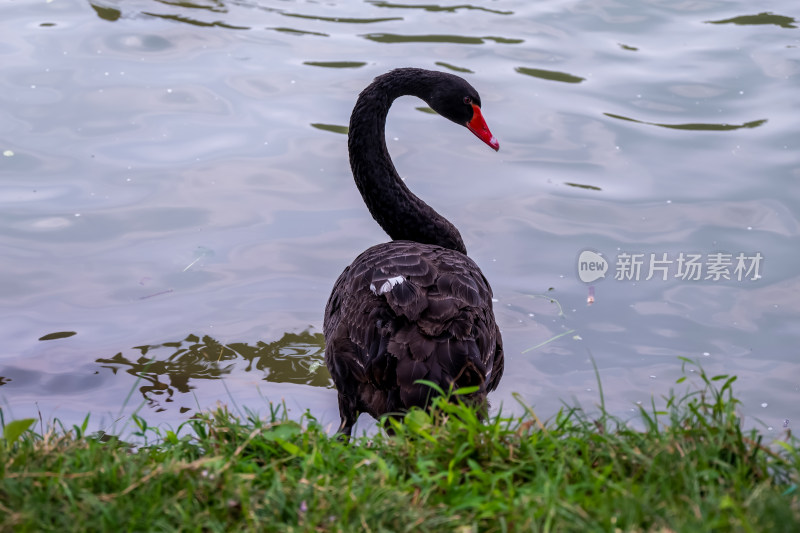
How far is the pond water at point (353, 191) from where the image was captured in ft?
16.8

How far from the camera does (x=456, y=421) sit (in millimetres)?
2861

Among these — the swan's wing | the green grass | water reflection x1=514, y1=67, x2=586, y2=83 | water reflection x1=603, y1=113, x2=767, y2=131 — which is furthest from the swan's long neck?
water reflection x1=514, y1=67, x2=586, y2=83

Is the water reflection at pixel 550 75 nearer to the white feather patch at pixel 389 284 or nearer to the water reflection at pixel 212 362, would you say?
the water reflection at pixel 212 362

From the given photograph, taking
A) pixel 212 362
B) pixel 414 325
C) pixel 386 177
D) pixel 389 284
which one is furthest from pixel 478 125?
pixel 212 362

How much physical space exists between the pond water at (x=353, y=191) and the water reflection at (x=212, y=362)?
19mm

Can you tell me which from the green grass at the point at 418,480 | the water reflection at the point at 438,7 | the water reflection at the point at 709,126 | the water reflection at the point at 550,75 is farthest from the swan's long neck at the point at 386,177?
the water reflection at the point at 438,7

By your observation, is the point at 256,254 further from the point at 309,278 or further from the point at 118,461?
the point at 118,461

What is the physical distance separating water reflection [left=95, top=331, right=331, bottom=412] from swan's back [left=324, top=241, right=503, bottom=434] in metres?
0.83

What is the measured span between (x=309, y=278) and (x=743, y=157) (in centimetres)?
351

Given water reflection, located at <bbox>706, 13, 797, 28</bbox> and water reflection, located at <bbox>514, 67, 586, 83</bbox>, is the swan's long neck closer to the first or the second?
water reflection, located at <bbox>514, 67, 586, 83</bbox>

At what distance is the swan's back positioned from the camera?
3570mm

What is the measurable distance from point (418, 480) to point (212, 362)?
2.81m

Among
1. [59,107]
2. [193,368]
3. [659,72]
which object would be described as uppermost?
[659,72]

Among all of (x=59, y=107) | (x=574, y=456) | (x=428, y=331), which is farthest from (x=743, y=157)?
(x=59, y=107)
